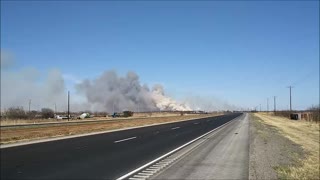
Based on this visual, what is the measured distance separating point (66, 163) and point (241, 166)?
19.3 ft

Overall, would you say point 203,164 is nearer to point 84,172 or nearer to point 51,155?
point 84,172

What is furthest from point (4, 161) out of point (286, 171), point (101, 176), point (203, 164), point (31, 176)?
point (286, 171)

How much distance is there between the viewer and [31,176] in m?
10.8

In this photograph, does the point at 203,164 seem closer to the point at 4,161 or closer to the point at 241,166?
the point at 241,166

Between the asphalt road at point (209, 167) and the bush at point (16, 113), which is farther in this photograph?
the bush at point (16, 113)

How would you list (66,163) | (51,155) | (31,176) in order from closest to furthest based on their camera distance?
(31,176), (66,163), (51,155)

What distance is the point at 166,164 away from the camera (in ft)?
46.0

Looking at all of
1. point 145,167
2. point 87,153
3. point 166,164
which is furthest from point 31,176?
point 87,153

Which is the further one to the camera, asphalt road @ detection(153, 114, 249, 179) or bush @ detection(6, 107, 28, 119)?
bush @ detection(6, 107, 28, 119)

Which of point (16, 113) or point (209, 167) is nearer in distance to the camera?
point (209, 167)

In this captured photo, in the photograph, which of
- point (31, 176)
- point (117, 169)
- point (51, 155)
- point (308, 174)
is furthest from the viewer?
point (51, 155)

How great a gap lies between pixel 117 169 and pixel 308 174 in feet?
22.5

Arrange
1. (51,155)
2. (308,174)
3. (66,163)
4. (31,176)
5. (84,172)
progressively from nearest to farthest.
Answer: (31,176), (84,172), (66,163), (308,174), (51,155)

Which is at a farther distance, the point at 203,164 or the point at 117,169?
the point at 203,164
